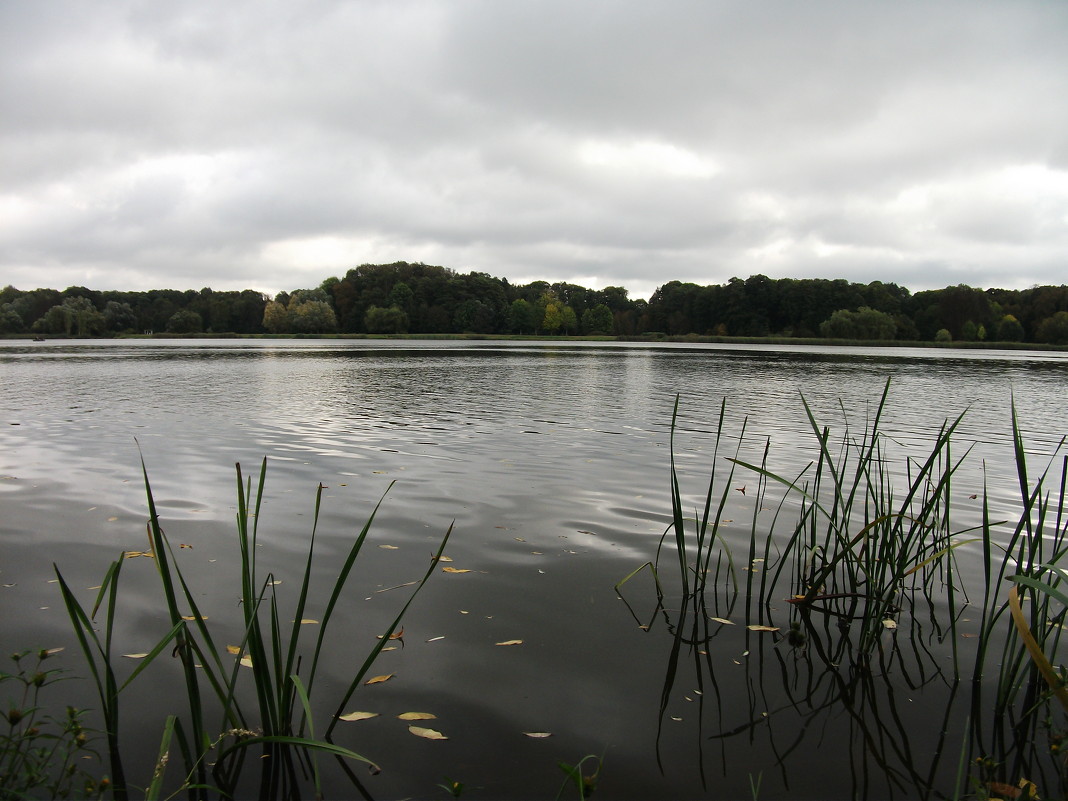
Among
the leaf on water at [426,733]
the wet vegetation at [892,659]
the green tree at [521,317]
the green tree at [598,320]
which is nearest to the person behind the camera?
the wet vegetation at [892,659]

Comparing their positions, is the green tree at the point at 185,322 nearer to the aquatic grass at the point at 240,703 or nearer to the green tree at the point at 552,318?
the green tree at the point at 552,318

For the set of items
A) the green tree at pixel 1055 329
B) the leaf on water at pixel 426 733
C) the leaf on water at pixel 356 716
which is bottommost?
the leaf on water at pixel 426 733

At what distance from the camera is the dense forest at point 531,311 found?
10250cm

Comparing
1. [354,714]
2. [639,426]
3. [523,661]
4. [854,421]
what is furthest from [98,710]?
[854,421]

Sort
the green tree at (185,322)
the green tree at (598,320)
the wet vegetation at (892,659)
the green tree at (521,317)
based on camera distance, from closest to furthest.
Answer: the wet vegetation at (892,659), the green tree at (185,322), the green tree at (521,317), the green tree at (598,320)

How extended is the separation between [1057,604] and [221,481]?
8403 mm

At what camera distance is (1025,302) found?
113 m

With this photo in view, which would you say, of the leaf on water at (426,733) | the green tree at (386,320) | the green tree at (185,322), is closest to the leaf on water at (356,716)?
→ the leaf on water at (426,733)

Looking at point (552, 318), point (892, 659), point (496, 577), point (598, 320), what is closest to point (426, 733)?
point (496, 577)

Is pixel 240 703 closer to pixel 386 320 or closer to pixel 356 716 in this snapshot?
pixel 356 716

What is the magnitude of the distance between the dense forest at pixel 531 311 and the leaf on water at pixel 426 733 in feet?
339

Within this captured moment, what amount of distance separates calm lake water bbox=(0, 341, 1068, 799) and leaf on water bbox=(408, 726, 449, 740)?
1.4 inches

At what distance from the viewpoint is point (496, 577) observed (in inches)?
204

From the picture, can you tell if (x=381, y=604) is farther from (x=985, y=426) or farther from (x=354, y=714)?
(x=985, y=426)
